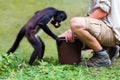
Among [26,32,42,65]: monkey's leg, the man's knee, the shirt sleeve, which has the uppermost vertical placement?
the shirt sleeve

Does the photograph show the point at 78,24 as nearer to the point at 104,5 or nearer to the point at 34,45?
the point at 104,5

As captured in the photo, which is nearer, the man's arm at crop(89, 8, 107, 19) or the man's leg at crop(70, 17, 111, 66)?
the man's leg at crop(70, 17, 111, 66)

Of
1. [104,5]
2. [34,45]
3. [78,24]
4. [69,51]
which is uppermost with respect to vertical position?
[104,5]

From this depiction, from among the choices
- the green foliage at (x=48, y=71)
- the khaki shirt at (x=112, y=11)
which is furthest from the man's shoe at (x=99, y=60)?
the khaki shirt at (x=112, y=11)

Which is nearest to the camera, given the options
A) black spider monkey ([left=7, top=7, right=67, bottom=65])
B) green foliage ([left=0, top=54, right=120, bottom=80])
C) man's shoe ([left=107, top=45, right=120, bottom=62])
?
green foliage ([left=0, top=54, right=120, bottom=80])

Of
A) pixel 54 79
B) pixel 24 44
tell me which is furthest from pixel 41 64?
pixel 24 44

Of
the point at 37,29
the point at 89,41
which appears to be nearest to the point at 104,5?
the point at 89,41

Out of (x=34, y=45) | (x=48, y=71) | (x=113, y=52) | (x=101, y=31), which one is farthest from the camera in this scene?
(x=113, y=52)

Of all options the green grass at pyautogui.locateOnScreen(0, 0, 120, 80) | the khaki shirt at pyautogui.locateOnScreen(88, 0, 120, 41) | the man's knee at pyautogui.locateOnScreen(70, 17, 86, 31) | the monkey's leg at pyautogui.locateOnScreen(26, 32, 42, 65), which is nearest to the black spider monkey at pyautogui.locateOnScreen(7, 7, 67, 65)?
the monkey's leg at pyautogui.locateOnScreen(26, 32, 42, 65)

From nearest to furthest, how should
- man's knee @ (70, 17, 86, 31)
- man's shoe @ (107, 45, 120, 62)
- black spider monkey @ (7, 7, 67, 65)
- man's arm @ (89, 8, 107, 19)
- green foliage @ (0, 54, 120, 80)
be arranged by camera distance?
green foliage @ (0, 54, 120, 80) → man's knee @ (70, 17, 86, 31) → man's arm @ (89, 8, 107, 19) → black spider monkey @ (7, 7, 67, 65) → man's shoe @ (107, 45, 120, 62)

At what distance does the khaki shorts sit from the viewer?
20.2ft

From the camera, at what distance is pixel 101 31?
620 centimetres

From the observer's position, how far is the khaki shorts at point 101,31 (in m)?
6.15

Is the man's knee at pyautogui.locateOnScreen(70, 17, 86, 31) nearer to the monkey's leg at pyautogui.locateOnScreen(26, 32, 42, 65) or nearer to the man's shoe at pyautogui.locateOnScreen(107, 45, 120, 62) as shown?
the monkey's leg at pyautogui.locateOnScreen(26, 32, 42, 65)
